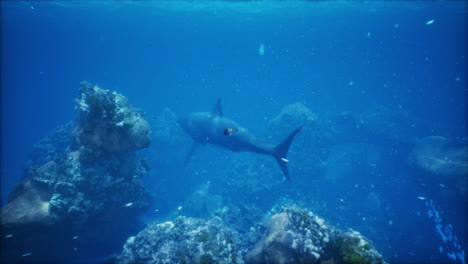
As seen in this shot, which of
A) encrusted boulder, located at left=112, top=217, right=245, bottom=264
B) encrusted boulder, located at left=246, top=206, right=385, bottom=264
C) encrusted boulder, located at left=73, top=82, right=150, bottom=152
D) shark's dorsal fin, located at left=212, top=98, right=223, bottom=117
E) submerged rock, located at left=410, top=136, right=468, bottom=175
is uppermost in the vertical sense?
encrusted boulder, located at left=73, top=82, right=150, bottom=152

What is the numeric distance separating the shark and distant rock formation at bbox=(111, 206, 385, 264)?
14.1 ft

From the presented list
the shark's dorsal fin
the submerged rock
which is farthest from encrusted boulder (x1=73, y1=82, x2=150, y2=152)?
the submerged rock

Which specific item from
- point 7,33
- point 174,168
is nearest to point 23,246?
point 174,168

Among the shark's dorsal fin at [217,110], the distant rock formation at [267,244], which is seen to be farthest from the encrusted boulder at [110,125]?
the shark's dorsal fin at [217,110]

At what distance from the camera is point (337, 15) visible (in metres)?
31.9

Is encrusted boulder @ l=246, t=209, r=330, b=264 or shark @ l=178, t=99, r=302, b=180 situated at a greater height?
shark @ l=178, t=99, r=302, b=180

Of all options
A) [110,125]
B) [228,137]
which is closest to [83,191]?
[110,125]

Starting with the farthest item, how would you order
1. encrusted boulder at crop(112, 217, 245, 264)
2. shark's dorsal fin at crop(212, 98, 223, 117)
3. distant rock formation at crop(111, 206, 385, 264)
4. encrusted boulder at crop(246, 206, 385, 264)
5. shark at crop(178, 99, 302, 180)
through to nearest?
shark's dorsal fin at crop(212, 98, 223, 117) → shark at crop(178, 99, 302, 180) → encrusted boulder at crop(112, 217, 245, 264) → distant rock formation at crop(111, 206, 385, 264) → encrusted boulder at crop(246, 206, 385, 264)

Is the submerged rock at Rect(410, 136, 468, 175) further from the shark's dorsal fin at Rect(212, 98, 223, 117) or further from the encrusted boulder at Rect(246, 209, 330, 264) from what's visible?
the encrusted boulder at Rect(246, 209, 330, 264)

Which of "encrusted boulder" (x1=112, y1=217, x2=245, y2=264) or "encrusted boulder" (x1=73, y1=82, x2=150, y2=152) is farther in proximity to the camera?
"encrusted boulder" (x1=73, y1=82, x2=150, y2=152)

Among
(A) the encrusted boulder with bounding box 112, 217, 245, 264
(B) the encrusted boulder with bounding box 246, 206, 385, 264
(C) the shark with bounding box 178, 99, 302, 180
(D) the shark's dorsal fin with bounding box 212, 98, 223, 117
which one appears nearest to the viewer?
(B) the encrusted boulder with bounding box 246, 206, 385, 264

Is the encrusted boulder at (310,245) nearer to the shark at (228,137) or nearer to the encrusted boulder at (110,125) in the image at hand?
the shark at (228,137)

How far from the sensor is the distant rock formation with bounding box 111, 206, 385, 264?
4520 millimetres

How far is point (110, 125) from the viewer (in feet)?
24.2
